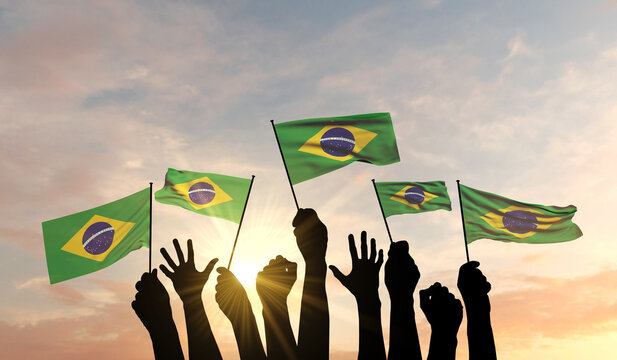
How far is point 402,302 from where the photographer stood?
8750 millimetres

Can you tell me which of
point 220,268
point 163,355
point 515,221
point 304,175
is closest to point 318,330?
point 220,268

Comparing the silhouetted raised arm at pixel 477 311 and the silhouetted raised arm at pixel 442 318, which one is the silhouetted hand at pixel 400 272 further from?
the silhouetted raised arm at pixel 477 311

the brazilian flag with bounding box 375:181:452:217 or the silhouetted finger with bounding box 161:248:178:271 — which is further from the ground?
the brazilian flag with bounding box 375:181:452:217

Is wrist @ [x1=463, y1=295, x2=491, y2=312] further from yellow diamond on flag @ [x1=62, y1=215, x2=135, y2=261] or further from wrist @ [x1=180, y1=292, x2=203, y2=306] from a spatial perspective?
yellow diamond on flag @ [x1=62, y1=215, x2=135, y2=261]

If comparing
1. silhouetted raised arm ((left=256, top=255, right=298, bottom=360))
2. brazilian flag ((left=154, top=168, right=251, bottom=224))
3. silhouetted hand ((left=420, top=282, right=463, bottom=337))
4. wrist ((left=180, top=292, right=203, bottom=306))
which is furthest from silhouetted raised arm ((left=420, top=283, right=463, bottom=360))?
brazilian flag ((left=154, top=168, right=251, bottom=224))

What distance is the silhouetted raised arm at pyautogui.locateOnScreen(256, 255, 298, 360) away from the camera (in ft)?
29.5

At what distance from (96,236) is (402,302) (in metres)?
10.2

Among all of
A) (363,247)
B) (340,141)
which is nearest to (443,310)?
(363,247)

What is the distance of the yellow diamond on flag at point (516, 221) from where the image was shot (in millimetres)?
18328

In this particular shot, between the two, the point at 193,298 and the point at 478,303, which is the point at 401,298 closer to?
the point at 478,303

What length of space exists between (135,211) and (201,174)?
7.30ft

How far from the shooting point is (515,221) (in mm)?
18453

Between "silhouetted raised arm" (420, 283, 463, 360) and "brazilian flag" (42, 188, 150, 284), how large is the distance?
9.25 meters

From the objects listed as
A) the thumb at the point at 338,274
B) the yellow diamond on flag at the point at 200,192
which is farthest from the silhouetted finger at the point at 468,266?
the yellow diamond on flag at the point at 200,192
